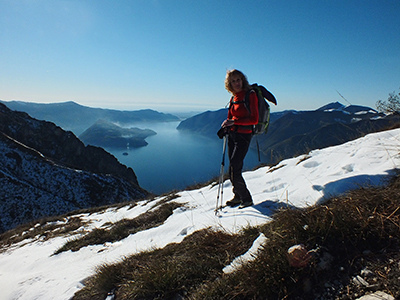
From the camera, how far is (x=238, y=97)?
13.9 ft

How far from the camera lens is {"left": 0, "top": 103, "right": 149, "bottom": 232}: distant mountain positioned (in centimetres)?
3180

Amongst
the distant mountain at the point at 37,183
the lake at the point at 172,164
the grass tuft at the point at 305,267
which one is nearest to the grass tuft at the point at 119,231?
the grass tuft at the point at 305,267

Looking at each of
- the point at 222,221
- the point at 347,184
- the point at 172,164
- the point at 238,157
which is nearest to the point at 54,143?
the point at 172,164

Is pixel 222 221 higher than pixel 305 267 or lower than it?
lower

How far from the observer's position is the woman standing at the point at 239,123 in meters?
4.03

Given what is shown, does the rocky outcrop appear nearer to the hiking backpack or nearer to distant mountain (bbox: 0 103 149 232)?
distant mountain (bbox: 0 103 149 232)

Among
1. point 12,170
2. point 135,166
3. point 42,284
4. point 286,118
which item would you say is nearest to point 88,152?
point 12,170

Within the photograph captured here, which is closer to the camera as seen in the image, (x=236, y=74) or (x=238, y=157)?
(x=236, y=74)

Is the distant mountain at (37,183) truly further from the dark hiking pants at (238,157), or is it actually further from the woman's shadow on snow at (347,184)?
the woman's shadow on snow at (347,184)

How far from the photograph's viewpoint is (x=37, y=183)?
36062mm

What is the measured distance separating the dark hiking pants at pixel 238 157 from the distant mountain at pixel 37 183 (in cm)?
3790

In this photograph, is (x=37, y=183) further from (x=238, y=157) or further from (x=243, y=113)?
(x=243, y=113)

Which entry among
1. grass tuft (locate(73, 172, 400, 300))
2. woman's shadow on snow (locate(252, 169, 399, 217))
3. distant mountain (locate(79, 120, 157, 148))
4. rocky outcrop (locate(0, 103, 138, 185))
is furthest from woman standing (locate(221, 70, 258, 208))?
distant mountain (locate(79, 120, 157, 148))

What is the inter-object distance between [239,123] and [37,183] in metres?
44.1
